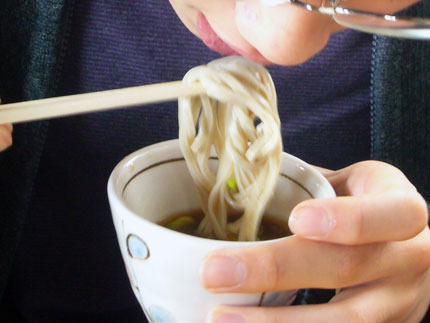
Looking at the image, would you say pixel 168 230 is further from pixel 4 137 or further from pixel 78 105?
pixel 4 137

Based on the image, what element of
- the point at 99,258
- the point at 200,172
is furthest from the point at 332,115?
the point at 99,258

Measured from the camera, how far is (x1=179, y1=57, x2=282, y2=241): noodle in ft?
2.46

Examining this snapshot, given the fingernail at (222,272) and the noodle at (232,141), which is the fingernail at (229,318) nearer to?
the fingernail at (222,272)

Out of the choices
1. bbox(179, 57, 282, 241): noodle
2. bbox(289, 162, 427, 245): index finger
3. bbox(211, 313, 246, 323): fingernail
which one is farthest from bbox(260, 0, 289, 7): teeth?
bbox(211, 313, 246, 323): fingernail

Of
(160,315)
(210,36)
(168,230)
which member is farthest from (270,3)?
(160,315)

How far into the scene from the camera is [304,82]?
47.0 inches

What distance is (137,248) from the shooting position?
2.21 feet

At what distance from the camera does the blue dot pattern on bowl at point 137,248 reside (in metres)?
0.66

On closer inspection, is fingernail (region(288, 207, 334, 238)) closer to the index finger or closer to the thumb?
the index finger

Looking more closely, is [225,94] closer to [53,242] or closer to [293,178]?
[293,178]

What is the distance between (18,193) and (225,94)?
547 millimetres

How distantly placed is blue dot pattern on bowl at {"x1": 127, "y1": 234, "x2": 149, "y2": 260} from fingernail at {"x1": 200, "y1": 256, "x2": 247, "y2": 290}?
0.09 metres

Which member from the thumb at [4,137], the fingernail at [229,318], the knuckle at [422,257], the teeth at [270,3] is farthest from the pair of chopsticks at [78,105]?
the knuckle at [422,257]

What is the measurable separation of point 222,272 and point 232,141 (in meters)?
0.27
